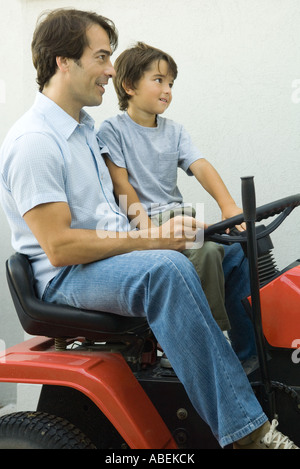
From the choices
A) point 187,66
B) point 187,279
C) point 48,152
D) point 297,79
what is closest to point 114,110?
point 187,66

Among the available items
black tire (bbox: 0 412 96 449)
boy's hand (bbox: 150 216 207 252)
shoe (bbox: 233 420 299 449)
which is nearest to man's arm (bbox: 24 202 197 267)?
boy's hand (bbox: 150 216 207 252)

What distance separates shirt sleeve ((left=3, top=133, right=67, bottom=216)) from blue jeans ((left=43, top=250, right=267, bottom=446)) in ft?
0.77

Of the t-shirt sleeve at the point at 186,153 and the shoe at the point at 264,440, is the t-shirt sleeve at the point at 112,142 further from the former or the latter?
the shoe at the point at 264,440

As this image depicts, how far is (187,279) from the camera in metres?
1.11

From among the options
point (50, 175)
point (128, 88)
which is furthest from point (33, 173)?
point (128, 88)

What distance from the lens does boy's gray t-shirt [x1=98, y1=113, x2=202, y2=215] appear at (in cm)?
164

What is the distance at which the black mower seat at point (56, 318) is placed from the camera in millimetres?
1205

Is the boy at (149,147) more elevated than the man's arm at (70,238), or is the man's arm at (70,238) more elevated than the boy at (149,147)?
the boy at (149,147)

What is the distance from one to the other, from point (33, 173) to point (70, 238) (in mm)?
164

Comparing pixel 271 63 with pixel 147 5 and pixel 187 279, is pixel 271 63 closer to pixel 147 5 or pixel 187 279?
pixel 147 5

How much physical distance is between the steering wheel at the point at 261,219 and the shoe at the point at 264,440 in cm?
39

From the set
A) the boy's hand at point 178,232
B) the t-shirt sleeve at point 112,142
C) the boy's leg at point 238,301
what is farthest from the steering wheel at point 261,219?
the t-shirt sleeve at point 112,142

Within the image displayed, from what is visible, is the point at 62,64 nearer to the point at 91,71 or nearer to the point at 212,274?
the point at 91,71

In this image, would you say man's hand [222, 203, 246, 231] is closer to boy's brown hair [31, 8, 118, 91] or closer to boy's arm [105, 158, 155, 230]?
boy's arm [105, 158, 155, 230]
